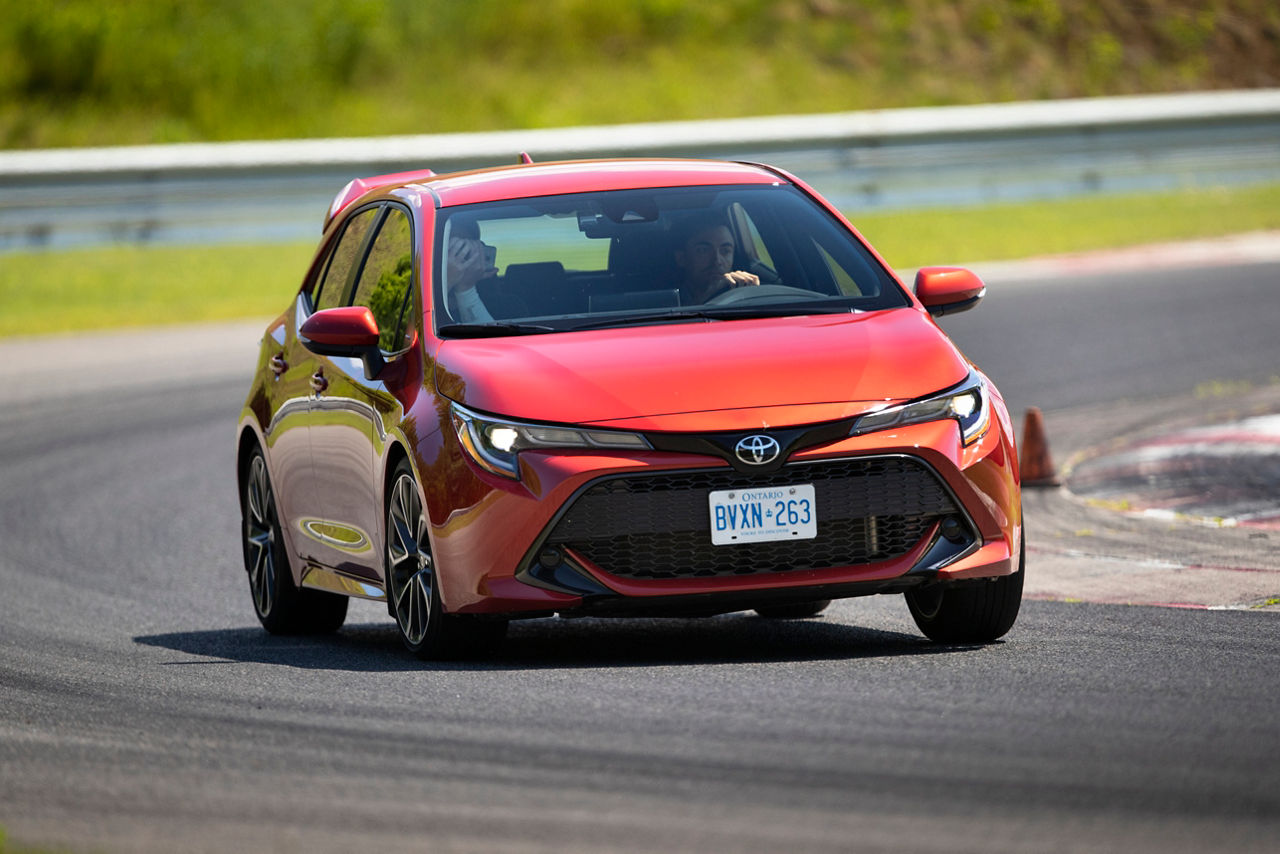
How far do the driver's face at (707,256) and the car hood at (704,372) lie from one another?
415 mm

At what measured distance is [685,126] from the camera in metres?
25.5

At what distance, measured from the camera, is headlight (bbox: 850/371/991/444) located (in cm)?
711

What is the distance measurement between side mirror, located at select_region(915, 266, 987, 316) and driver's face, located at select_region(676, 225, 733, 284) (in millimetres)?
670

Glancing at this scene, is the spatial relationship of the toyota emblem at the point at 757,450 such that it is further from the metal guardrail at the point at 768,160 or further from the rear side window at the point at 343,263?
the metal guardrail at the point at 768,160

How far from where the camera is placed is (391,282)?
8438mm

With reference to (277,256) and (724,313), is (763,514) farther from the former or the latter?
(277,256)

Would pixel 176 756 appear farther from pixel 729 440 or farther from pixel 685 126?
pixel 685 126

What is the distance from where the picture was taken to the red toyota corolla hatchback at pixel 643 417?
705cm

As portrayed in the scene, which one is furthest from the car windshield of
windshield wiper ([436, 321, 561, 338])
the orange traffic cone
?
the orange traffic cone

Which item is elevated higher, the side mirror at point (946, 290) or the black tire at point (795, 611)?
the side mirror at point (946, 290)

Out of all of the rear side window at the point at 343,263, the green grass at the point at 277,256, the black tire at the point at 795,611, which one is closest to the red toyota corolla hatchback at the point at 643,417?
the rear side window at the point at 343,263

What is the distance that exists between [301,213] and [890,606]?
52.6 ft

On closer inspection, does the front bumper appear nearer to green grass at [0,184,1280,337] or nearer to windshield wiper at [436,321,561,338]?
windshield wiper at [436,321,561,338]

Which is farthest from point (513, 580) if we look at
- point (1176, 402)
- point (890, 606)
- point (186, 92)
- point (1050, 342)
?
point (186, 92)
